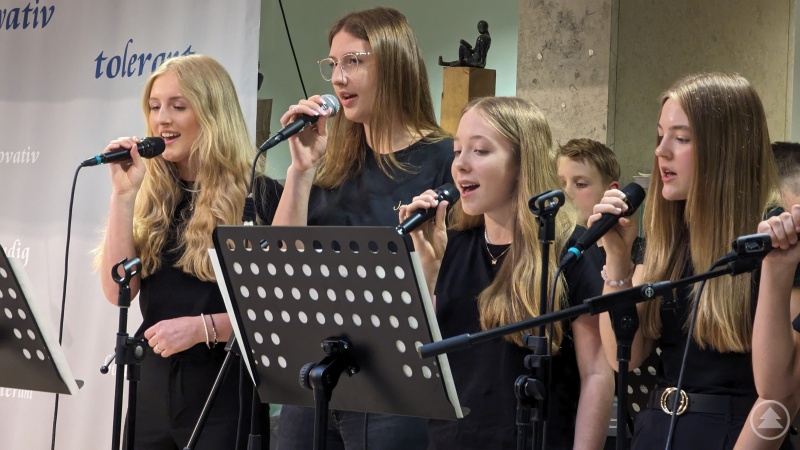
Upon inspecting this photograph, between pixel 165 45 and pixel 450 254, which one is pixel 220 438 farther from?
pixel 165 45

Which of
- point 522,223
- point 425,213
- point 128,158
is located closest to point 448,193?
point 425,213

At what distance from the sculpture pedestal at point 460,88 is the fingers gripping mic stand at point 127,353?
2134mm

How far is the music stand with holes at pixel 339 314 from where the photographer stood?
2004 mm

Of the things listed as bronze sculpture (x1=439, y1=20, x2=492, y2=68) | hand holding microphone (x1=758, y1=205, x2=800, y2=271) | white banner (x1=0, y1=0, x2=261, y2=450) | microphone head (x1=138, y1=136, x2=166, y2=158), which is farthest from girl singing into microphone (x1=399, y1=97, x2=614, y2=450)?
bronze sculpture (x1=439, y1=20, x2=492, y2=68)

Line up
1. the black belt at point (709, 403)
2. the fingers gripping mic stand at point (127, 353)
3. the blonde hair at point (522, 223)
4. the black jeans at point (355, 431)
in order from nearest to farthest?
1. the black belt at point (709, 403)
2. the blonde hair at point (522, 223)
3. the black jeans at point (355, 431)
4. the fingers gripping mic stand at point (127, 353)

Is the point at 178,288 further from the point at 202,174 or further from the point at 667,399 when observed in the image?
the point at 667,399

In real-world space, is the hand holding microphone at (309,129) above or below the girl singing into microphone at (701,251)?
above

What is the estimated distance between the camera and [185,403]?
2.96 meters

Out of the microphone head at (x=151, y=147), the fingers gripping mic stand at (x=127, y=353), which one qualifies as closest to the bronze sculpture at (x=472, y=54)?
the microphone head at (x=151, y=147)

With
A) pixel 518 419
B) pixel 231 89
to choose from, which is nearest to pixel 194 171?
pixel 231 89

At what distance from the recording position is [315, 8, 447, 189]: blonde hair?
289 centimetres

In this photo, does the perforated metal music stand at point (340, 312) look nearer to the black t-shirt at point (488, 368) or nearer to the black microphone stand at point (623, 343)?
the black microphone stand at point (623, 343)

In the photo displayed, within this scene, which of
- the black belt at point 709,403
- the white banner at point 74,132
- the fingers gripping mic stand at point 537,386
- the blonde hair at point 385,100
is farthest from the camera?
the white banner at point 74,132

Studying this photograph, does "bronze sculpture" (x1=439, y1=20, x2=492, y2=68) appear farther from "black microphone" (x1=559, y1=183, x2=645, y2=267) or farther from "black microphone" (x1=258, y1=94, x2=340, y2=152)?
"black microphone" (x1=559, y1=183, x2=645, y2=267)
